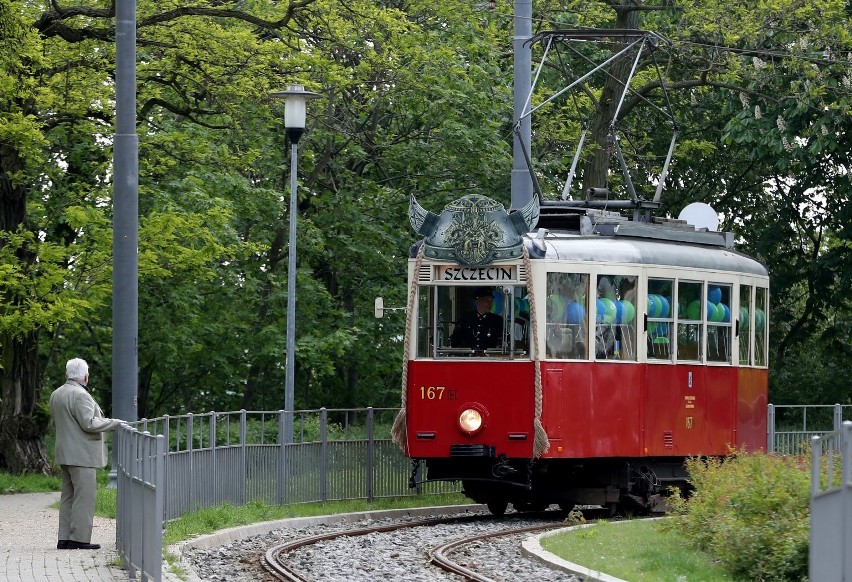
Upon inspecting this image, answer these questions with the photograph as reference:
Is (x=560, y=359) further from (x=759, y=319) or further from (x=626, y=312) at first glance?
(x=759, y=319)

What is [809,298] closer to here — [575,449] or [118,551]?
[575,449]

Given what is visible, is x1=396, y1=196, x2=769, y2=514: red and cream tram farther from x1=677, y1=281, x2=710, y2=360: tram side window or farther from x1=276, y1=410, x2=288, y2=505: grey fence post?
x1=276, y1=410, x2=288, y2=505: grey fence post

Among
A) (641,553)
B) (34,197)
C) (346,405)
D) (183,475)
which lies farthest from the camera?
(346,405)

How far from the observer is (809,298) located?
36.5 m

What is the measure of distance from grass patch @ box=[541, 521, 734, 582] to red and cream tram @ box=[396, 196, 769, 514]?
1998mm

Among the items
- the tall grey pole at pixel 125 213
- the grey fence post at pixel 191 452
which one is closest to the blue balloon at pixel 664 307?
the grey fence post at pixel 191 452

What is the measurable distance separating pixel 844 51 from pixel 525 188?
861cm

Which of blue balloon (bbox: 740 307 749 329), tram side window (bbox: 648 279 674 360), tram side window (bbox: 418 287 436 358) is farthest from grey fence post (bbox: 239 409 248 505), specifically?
blue balloon (bbox: 740 307 749 329)

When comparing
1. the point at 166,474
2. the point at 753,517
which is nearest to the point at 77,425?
the point at 166,474

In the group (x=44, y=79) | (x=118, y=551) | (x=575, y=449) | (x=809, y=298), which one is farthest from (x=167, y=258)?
(x=809, y=298)

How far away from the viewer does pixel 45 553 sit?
1445cm

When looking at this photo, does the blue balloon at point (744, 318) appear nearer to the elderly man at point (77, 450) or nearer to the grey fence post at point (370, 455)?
the grey fence post at point (370, 455)

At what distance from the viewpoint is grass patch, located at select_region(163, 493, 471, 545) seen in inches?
653

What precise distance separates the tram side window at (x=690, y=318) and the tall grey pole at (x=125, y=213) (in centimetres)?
648
